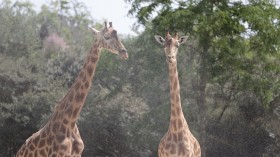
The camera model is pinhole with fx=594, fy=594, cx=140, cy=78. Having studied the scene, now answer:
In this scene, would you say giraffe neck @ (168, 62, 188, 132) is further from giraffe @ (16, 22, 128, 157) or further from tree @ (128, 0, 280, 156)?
tree @ (128, 0, 280, 156)

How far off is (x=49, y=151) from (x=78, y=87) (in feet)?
3.03

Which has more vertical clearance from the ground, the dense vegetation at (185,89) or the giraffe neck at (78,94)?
the giraffe neck at (78,94)

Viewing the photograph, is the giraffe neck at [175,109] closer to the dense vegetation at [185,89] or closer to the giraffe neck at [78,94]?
the giraffe neck at [78,94]

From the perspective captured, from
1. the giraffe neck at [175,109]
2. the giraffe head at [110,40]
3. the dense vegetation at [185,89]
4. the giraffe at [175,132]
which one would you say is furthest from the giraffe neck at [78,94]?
the dense vegetation at [185,89]

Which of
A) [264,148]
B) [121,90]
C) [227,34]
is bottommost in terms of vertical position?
[264,148]

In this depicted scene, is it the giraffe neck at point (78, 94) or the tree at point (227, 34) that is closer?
the giraffe neck at point (78, 94)

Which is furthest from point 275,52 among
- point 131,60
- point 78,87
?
point 78,87

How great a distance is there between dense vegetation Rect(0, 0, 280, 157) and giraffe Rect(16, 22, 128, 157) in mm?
6413

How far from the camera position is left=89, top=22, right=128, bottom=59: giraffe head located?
24.4 feet

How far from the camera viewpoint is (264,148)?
17219mm

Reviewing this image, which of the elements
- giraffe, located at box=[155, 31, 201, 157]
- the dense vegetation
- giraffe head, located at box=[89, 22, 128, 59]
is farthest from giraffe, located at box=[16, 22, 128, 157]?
the dense vegetation

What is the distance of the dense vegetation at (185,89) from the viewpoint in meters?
14.6

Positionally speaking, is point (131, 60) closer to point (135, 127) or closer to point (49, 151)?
point (135, 127)

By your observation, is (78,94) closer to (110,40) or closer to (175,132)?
(110,40)
